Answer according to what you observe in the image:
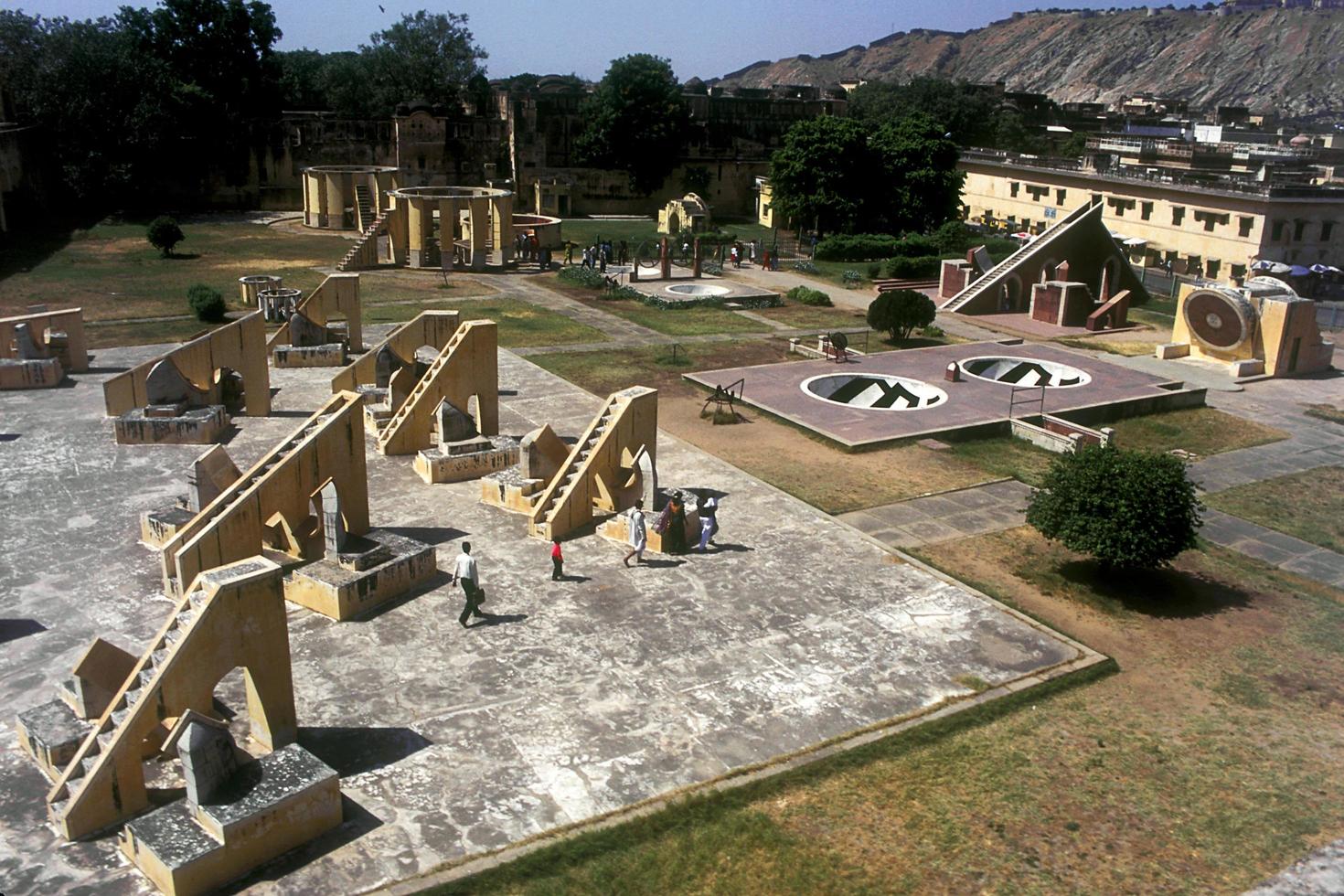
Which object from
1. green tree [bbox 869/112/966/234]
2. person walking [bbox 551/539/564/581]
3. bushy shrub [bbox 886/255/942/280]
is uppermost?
green tree [bbox 869/112/966/234]

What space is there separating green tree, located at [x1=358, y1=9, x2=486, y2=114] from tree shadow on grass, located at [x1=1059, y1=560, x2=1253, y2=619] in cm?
7145

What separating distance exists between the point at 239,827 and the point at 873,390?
21354 mm

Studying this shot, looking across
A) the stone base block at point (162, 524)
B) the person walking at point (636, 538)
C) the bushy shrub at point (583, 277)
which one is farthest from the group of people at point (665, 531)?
the bushy shrub at point (583, 277)

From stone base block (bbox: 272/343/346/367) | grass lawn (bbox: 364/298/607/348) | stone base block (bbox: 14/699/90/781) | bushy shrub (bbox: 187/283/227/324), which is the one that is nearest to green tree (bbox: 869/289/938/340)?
grass lawn (bbox: 364/298/607/348)

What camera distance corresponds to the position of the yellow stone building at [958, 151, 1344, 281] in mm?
47344

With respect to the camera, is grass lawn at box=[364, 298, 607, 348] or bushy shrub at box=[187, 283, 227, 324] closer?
grass lawn at box=[364, 298, 607, 348]

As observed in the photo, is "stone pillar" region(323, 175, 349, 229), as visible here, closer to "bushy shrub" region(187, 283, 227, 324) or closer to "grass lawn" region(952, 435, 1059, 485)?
"bushy shrub" region(187, 283, 227, 324)

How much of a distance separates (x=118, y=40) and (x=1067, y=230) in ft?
166

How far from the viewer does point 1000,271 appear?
41312 mm

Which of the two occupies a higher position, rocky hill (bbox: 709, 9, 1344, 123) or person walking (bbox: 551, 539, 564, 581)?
rocky hill (bbox: 709, 9, 1344, 123)

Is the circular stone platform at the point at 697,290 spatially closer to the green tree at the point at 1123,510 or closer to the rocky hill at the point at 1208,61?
the green tree at the point at 1123,510

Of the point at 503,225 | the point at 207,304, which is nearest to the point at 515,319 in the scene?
the point at 207,304

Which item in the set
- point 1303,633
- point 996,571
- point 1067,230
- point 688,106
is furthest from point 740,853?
point 688,106

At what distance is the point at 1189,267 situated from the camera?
50.5 m
